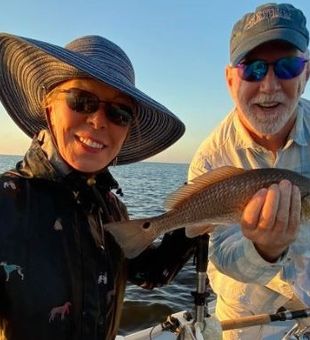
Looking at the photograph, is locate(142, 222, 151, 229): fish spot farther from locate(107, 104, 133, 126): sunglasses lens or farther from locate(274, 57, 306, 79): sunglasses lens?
locate(274, 57, 306, 79): sunglasses lens

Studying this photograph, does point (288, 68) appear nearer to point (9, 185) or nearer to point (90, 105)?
point (90, 105)

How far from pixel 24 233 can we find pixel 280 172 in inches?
59.6

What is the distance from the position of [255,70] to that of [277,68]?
0.14 m

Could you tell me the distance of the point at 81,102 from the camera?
7.96 ft

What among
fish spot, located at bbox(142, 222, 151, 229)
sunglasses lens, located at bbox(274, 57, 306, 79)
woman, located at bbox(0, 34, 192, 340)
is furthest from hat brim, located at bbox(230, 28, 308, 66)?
fish spot, located at bbox(142, 222, 151, 229)

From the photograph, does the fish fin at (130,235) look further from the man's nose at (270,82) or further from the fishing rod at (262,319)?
the fishing rod at (262,319)

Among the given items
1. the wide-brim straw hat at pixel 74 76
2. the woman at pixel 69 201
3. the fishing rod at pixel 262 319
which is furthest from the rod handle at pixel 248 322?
the wide-brim straw hat at pixel 74 76

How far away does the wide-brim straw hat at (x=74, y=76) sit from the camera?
7.98ft

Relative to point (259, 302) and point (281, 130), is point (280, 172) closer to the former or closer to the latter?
point (281, 130)

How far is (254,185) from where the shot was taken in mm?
2688

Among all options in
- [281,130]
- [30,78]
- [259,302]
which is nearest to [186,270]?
[259,302]

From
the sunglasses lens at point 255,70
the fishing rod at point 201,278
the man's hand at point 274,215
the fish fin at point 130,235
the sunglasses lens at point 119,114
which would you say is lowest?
the fishing rod at point 201,278

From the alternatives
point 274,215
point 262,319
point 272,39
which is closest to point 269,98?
point 272,39

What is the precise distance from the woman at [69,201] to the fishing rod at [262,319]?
100cm
